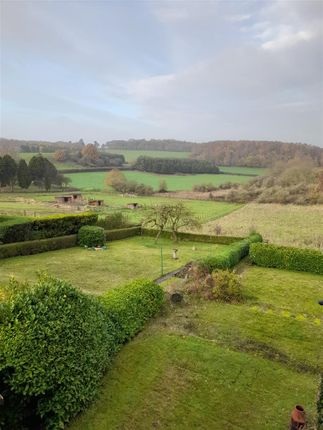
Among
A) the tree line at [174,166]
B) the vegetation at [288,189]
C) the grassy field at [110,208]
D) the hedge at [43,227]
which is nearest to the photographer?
the hedge at [43,227]

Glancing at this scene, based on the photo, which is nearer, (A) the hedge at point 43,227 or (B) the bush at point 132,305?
(B) the bush at point 132,305

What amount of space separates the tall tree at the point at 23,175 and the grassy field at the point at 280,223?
38.0 m

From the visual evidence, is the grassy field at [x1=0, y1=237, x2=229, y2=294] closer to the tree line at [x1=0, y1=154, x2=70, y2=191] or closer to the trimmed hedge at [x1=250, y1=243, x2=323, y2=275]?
the trimmed hedge at [x1=250, y1=243, x2=323, y2=275]

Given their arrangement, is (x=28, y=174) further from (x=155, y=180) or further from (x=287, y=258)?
(x=287, y=258)

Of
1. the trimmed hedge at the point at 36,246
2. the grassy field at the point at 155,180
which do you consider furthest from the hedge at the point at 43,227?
the grassy field at the point at 155,180

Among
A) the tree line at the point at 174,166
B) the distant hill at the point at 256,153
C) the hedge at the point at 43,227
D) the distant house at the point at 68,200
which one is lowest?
the distant house at the point at 68,200

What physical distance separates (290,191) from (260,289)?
43.3m

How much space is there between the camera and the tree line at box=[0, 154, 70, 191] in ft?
194

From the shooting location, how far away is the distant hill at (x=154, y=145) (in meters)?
151

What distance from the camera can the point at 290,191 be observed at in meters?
56.2

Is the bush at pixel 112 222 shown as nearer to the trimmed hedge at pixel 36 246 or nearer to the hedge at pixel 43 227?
the hedge at pixel 43 227

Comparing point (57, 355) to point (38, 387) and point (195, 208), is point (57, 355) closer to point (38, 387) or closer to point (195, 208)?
point (38, 387)

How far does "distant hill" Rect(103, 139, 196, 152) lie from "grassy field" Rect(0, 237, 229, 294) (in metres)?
126

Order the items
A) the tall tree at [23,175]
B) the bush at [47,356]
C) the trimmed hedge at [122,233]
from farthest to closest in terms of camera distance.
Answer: the tall tree at [23,175] → the trimmed hedge at [122,233] → the bush at [47,356]
